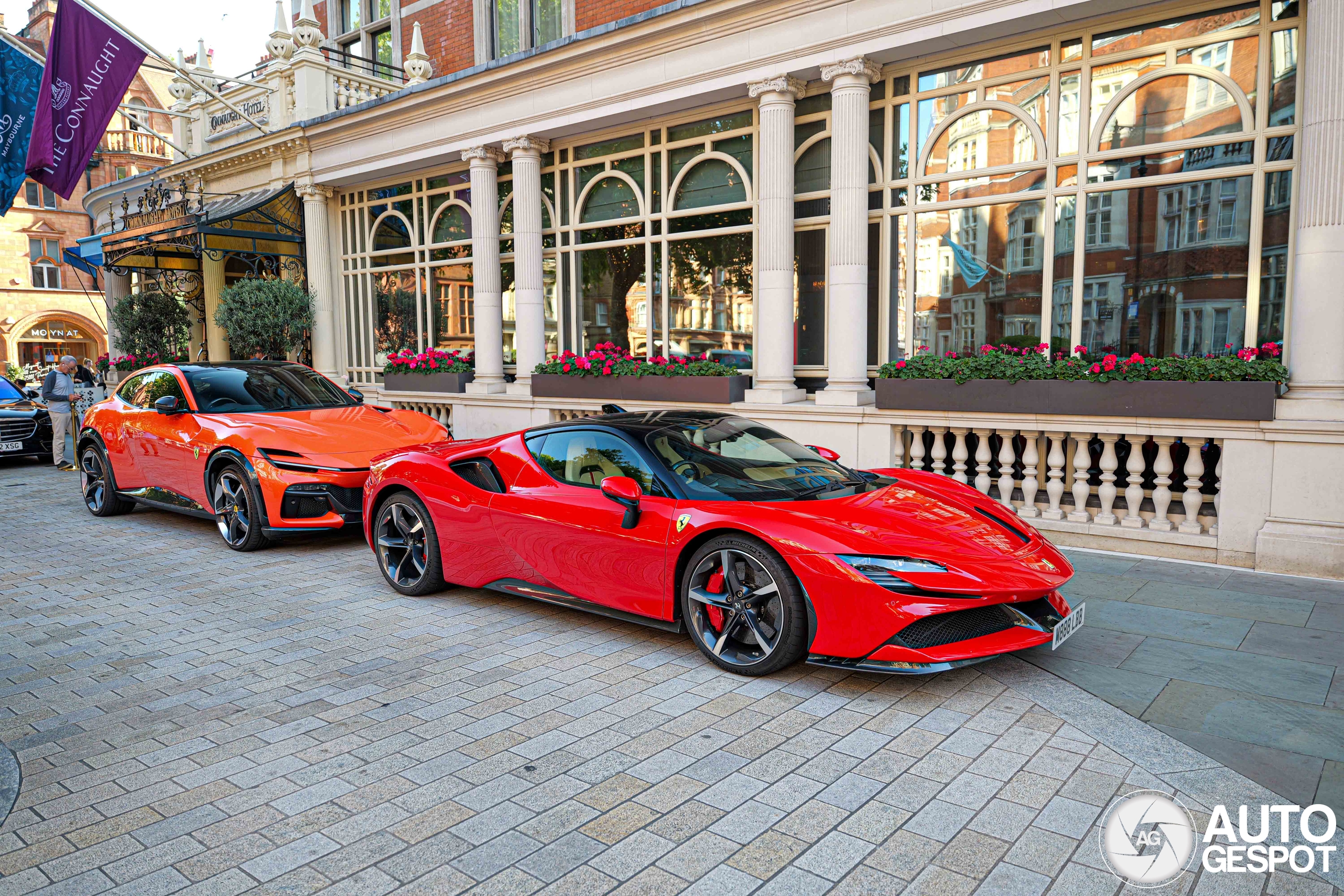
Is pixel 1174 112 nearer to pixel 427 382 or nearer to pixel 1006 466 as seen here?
pixel 1006 466

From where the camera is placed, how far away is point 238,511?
786 cm

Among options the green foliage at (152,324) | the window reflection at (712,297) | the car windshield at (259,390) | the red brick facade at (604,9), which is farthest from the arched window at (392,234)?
the green foliage at (152,324)

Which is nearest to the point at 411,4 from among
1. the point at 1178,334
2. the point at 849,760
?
the point at 1178,334

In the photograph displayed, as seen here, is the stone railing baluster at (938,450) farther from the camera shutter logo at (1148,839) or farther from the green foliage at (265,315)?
the green foliage at (265,315)

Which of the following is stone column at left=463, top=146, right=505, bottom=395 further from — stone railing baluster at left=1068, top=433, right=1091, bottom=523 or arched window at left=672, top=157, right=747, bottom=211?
stone railing baluster at left=1068, top=433, right=1091, bottom=523

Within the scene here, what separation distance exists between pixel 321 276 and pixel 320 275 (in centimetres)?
1

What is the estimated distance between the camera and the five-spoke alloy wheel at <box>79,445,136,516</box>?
31.5 ft

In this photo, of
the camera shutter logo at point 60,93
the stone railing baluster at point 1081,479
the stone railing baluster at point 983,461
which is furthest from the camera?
the camera shutter logo at point 60,93

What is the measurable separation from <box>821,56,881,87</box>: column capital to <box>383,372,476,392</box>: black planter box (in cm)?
714

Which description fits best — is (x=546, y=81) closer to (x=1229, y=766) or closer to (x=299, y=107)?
(x=299, y=107)

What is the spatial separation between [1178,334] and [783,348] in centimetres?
390

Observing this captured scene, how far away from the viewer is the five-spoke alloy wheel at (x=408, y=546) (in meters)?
6.29

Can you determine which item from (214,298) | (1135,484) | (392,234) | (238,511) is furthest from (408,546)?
(214,298)

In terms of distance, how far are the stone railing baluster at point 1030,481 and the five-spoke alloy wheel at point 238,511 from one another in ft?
22.2
